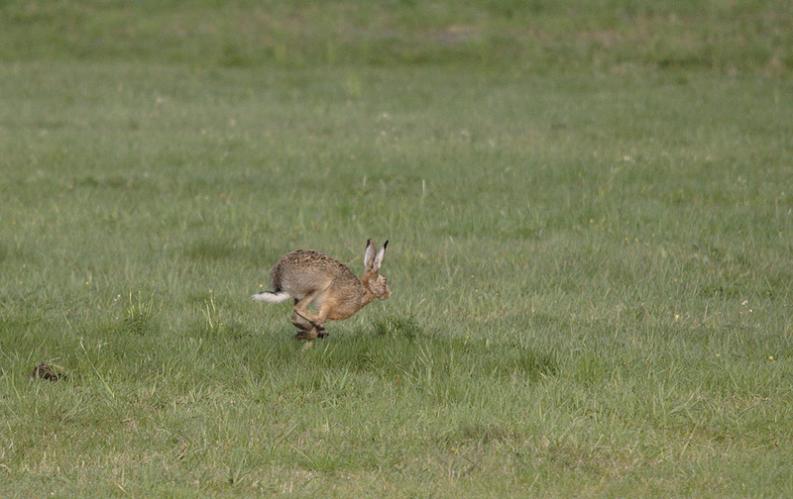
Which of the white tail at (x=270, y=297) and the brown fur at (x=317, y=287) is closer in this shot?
the white tail at (x=270, y=297)

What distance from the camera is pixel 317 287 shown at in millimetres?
8508

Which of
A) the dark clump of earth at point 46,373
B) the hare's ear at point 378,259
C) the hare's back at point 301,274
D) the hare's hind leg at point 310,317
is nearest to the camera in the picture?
the dark clump of earth at point 46,373

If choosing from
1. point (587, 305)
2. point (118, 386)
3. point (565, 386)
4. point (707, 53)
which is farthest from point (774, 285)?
point (707, 53)

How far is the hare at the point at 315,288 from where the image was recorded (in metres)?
8.47

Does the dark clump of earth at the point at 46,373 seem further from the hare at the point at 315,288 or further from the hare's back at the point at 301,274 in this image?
the hare's back at the point at 301,274

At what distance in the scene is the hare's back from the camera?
846 centimetres

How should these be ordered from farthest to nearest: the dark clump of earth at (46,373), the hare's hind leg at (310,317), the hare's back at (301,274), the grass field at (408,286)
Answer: the hare's hind leg at (310,317) < the hare's back at (301,274) < the dark clump of earth at (46,373) < the grass field at (408,286)

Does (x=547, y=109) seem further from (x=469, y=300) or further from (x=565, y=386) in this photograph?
(x=565, y=386)

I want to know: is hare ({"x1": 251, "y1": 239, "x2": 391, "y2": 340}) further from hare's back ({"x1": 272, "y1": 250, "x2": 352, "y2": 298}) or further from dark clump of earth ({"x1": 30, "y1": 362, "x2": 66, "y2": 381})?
dark clump of earth ({"x1": 30, "y1": 362, "x2": 66, "y2": 381})

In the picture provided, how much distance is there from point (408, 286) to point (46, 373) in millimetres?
3593

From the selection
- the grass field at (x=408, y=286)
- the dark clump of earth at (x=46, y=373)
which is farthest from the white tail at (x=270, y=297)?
the dark clump of earth at (x=46, y=373)

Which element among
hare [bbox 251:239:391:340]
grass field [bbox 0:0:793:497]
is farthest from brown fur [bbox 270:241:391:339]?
grass field [bbox 0:0:793:497]

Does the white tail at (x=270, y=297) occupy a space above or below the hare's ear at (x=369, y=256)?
below

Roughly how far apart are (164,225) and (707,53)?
18746 millimetres
